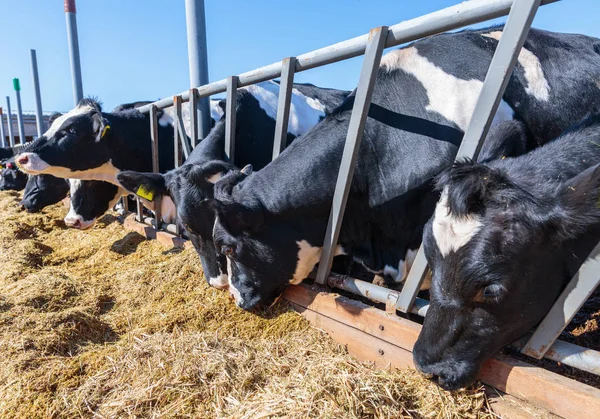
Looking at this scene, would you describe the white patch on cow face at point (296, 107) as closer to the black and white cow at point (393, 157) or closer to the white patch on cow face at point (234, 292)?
the black and white cow at point (393, 157)

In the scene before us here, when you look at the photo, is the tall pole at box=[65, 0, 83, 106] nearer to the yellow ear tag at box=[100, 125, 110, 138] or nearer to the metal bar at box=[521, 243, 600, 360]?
the yellow ear tag at box=[100, 125, 110, 138]

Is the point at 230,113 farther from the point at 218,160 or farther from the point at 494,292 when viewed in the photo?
the point at 494,292

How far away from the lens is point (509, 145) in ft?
7.43

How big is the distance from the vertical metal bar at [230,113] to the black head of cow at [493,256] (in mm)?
2341

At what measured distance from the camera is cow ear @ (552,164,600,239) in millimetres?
1467

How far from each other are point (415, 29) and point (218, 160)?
6.86 ft

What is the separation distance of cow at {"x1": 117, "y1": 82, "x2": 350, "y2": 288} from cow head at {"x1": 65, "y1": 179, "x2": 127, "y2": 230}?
8.33 feet

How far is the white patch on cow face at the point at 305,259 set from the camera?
9.48 feet

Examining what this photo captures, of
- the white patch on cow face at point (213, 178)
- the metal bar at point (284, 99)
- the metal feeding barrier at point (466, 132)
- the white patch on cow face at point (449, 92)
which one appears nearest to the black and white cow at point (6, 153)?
the white patch on cow face at point (213, 178)

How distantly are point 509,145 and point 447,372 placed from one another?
49.6 inches

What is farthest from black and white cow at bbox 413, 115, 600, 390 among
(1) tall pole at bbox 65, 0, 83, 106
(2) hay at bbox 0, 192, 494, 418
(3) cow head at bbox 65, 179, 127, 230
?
(1) tall pole at bbox 65, 0, 83, 106

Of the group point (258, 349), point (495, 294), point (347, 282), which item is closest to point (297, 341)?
point (258, 349)

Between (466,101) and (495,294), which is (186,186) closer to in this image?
(466,101)

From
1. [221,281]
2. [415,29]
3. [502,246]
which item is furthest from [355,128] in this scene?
[221,281]
